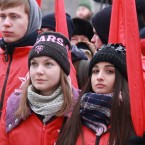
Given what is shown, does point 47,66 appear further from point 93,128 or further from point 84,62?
point 84,62

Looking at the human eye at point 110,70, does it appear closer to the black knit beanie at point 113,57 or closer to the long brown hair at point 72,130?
the black knit beanie at point 113,57

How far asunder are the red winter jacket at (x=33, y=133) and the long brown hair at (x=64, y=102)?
6 centimetres

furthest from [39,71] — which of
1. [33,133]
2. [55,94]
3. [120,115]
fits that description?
[120,115]

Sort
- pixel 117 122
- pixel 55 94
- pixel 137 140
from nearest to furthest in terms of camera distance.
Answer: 1. pixel 137 140
2. pixel 117 122
3. pixel 55 94

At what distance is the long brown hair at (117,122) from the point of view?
393cm

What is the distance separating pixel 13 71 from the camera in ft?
15.2

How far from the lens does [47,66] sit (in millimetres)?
4293

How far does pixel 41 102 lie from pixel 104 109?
1.46ft

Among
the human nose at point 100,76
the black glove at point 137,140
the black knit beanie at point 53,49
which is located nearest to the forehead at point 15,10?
the black knit beanie at point 53,49

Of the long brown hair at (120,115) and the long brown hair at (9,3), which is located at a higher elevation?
the long brown hair at (9,3)

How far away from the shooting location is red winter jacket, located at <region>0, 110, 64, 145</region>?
13.7 ft

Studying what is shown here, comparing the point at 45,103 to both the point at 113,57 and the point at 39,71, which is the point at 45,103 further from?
the point at 113,57

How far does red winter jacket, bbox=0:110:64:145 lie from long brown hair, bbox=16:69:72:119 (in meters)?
0.06

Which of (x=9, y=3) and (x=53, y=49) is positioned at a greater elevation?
(x=9, y=3)
